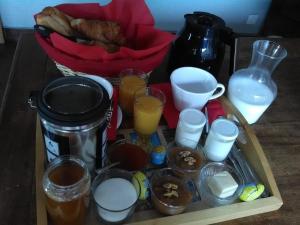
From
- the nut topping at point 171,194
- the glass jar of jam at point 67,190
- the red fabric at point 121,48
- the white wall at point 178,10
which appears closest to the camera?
the glass jar of jam at point 67,190

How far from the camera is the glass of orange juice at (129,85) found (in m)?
0.76

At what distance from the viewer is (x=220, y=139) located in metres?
0.68

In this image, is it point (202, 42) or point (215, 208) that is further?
point (202, 42)

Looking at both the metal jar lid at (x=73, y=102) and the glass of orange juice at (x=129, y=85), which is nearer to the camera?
the metal jar lid at (x=73, y=102)

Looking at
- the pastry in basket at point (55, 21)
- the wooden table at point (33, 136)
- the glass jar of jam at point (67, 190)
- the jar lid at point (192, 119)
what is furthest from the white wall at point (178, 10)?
the glass jar of jam at point (67, 190)

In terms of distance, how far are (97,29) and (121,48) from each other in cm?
11

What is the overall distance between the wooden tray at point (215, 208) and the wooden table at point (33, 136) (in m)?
0.02

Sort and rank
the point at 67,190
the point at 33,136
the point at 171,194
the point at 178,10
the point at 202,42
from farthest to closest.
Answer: the point at 178,10 → the point at 202,42 → the point at 33,136 → the point at 171,194 → the point at 67,190

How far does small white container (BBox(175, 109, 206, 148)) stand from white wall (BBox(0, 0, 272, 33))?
2.81 ft

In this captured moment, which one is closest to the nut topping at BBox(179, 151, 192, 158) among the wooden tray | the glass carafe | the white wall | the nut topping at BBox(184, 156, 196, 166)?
the nut topping at BBox(184, 156, 196, 166)

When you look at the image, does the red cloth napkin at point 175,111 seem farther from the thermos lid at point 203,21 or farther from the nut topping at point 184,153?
the thermos lid at point 203,21

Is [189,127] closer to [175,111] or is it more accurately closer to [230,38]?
[175,111]

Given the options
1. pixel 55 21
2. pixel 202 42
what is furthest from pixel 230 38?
pixel 55 21

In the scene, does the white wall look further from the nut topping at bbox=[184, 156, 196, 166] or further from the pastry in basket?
the nut topping at bbox=[184, 156, 196, 166]
